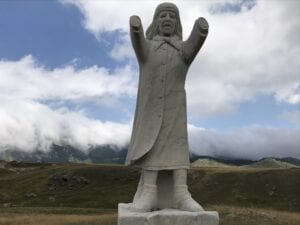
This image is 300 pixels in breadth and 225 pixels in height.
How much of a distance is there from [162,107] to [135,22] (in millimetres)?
1658

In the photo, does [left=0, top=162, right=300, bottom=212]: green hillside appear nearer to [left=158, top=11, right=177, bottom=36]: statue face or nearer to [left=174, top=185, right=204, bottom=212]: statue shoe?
[left=174, top=185, right=204, bottom=212]: statue shoe

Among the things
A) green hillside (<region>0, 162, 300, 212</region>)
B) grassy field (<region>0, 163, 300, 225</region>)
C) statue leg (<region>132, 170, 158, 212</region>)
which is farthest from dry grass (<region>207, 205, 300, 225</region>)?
green hillside (<region>0, 162, 300, 212</region>)

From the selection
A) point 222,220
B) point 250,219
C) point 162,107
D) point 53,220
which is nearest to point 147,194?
point 162,107

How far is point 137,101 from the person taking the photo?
385 inches

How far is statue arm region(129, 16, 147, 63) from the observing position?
29.7ft

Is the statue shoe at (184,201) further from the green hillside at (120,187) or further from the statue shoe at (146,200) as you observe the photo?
the green hillside at (120,187)

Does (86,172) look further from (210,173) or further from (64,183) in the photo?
(210,173)

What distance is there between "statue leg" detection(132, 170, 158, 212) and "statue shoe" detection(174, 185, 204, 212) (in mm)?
406

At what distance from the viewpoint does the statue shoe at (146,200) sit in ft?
29.5

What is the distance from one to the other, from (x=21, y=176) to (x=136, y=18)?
6443 cm

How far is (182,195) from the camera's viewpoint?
9.21 metres

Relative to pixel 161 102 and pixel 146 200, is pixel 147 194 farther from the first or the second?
pixel 161 102

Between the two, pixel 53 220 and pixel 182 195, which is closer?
pixel 182 195

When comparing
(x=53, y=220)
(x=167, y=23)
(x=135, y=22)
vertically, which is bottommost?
(x=53, y=220)
